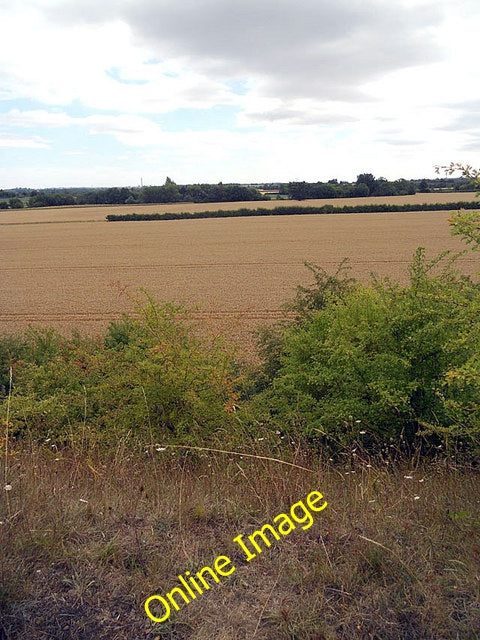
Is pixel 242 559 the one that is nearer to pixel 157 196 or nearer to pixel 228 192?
pixel 228 192

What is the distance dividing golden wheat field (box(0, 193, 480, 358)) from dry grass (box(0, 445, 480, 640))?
14.9ft

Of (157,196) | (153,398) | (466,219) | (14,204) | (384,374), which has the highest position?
(157,196)

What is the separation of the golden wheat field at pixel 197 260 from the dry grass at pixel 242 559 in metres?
4.53

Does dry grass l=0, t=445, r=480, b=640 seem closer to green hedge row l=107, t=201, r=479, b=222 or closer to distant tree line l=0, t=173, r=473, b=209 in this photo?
green hedge row l=107, t=201, r=479, b=222

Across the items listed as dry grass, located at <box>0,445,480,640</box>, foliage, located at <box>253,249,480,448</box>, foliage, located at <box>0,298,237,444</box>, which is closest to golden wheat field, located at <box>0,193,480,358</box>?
foliage, located at <box>0,298,237,444</box>

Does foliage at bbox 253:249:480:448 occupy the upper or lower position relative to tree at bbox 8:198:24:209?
lower

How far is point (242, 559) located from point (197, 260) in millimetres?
38156

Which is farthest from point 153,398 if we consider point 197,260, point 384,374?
point 197,260

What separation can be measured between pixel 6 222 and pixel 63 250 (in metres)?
37.8

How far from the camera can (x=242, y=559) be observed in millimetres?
2766

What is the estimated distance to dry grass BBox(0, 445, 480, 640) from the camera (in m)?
2.32

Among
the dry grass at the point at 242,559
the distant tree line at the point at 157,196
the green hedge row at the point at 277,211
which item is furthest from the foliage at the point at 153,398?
the distant tree line at the point at 157,196

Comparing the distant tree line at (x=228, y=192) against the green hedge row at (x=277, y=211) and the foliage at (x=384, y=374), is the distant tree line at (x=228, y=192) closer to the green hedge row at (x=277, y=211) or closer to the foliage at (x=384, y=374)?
the green hedge row at (x=277, y=211)

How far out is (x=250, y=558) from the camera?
9.04 ft
